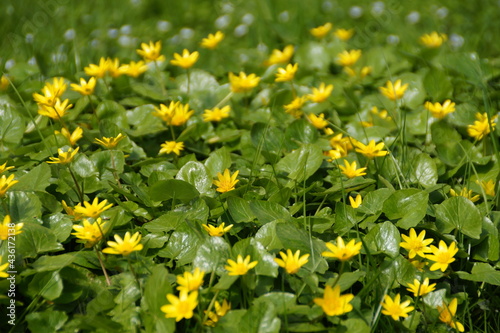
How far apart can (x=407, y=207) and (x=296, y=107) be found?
2.32 feet

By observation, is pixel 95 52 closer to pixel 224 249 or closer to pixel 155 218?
pixel 155 218

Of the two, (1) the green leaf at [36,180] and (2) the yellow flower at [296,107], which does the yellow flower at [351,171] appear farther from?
(1) the green leaf at [36,180]

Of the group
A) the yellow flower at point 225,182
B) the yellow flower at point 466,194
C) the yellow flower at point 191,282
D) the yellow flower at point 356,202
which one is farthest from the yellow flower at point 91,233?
the yellow flower at point 466,194

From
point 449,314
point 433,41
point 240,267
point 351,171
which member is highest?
point 240,267

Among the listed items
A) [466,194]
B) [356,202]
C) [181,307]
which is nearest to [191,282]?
[181,307]

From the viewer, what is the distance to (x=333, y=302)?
50.9 inches

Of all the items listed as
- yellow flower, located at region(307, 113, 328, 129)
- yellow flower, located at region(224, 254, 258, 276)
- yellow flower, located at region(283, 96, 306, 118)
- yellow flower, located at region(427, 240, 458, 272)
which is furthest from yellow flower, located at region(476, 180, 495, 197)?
yellow flower, located at region(224, 254, 258, 276)

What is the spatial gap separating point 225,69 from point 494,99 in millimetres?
1228

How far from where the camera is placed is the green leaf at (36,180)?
1704 mm

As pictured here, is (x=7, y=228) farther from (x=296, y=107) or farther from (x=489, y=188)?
(x=489, y=188)

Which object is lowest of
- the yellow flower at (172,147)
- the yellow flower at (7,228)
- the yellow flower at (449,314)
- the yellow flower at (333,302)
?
the yellow flower at (449,314)

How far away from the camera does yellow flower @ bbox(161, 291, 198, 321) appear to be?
1.24 metres

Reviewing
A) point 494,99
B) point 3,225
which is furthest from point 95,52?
point 494,99

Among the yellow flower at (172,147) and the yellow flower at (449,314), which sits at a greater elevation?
the yellow flower at (172,147)
